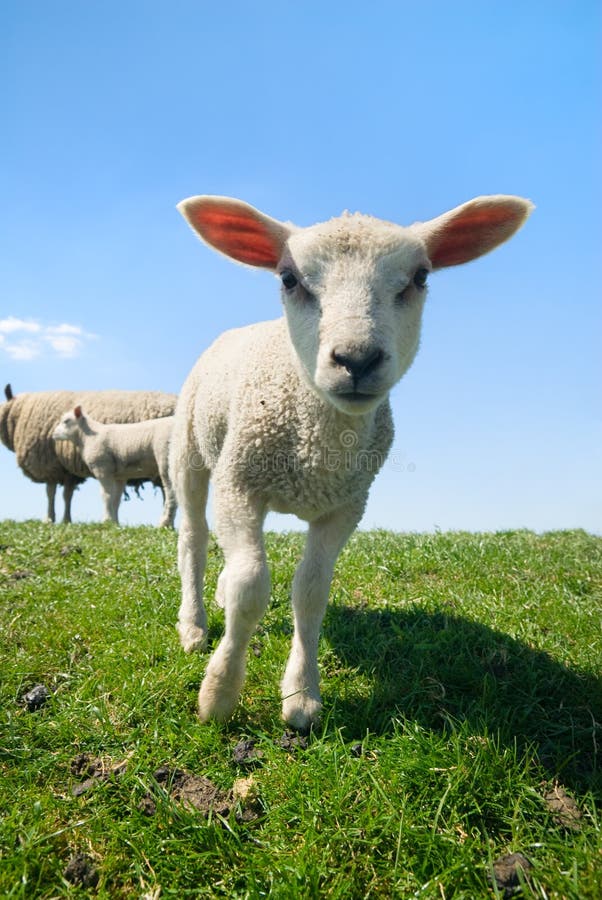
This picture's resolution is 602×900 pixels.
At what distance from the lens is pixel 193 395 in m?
4.67

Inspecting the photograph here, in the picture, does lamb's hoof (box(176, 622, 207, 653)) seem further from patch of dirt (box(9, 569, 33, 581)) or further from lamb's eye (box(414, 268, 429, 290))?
lamb's eye (box(414, 268, 429, 290))

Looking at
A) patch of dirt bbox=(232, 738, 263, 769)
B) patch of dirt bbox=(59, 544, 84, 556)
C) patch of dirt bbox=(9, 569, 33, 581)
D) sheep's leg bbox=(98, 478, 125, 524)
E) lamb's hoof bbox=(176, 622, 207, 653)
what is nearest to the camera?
patch of dirt bbox=(232, 738, 263, 769)

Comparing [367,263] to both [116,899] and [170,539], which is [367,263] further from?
[170,539]

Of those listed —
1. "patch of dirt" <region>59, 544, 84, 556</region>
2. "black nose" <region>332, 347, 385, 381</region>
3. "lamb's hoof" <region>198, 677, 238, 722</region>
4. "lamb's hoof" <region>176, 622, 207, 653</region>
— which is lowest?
"lamb's hoof" <region>198, 677, 238, 722</region>

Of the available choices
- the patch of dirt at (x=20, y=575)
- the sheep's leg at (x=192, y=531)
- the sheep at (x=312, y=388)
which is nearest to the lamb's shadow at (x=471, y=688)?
the sheep at (x=312, y=388)

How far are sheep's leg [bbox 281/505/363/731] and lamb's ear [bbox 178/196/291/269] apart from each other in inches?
57.1

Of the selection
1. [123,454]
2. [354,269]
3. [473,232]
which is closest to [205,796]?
[354,269]

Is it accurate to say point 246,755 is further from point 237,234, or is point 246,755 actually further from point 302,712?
point 237,234

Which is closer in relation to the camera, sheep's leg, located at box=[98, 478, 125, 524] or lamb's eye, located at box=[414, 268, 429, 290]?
lamb's eye, located at box=[414, 268, 429, 290]

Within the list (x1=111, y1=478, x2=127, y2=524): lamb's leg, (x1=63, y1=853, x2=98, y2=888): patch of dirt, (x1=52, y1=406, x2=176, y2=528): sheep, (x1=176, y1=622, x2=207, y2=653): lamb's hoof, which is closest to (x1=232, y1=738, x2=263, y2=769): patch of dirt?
(x1=63, y1=853, x2=98, y2=888): patch of dirt

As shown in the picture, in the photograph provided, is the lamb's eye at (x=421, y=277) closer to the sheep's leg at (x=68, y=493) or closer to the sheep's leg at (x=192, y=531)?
the sheep's leg at (x=192, y=531)

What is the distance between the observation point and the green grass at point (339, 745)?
8.34ft

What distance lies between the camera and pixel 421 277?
3.33 metres

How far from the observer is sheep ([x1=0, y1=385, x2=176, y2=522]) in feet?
51.5
